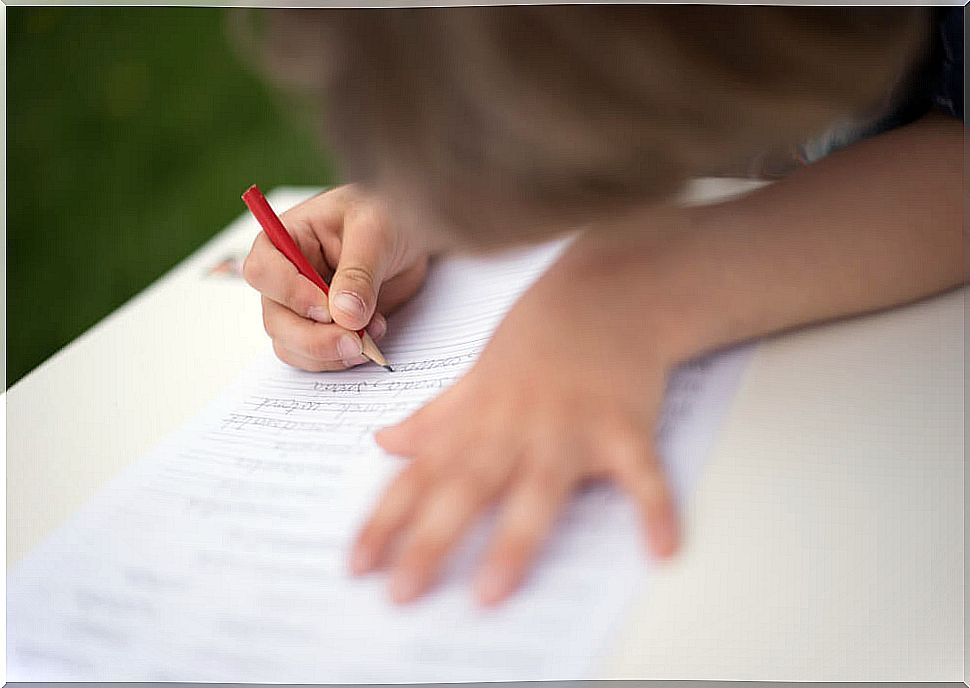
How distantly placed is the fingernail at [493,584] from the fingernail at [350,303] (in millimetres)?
123

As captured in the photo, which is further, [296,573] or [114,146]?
[114,146]

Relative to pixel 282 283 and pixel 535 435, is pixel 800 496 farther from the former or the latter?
pixel 282 283

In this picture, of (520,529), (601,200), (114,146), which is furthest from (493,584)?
(114,146)

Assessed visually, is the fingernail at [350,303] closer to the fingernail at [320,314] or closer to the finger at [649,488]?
the fingernail at [320,314]

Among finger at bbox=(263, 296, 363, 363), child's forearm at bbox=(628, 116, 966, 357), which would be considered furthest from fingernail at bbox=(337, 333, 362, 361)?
child's forearm at bbox=(628, 116, 966, 357)

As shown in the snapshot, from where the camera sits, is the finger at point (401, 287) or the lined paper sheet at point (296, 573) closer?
the lined paper sheet at point (296, 573)

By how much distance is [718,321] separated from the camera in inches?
12.0

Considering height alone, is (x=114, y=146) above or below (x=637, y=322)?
above

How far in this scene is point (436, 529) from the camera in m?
0.25

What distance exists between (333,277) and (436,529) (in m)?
0.13

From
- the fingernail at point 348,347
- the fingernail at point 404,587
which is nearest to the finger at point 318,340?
the fingernail at point 348,347

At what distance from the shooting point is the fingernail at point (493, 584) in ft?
0.80

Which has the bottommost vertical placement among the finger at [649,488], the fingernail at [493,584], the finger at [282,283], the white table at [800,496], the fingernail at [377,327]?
the white table at [800,496]

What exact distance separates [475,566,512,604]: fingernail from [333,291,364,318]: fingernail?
0.40 feet
